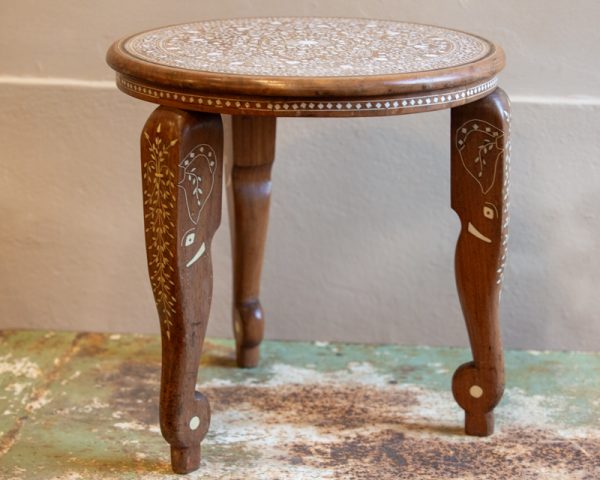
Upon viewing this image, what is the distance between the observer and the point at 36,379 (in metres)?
2.14

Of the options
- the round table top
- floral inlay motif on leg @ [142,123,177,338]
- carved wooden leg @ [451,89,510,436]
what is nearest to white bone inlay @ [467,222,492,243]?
carved wooden leg @ [451,89,510,436]

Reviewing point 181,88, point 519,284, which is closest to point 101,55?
point 181,88

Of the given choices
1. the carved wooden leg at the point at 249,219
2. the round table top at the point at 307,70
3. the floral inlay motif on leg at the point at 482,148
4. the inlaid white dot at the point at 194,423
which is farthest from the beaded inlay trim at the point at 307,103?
the inlaid white dot at the point at 194,423

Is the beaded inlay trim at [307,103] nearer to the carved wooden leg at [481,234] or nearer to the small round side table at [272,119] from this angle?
the small round side table at [272,119]

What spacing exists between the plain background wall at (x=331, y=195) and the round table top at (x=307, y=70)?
390 mm

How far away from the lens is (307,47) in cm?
170

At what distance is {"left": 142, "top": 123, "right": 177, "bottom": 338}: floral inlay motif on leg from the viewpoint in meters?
1.57

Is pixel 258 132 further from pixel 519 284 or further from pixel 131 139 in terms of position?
pixel 519 284

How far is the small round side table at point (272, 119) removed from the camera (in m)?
1.49

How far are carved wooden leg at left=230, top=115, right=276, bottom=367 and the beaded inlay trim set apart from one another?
0.45 metres

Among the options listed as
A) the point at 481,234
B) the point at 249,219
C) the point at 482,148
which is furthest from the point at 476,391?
the point at 249,219

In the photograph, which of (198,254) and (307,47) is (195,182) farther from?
(307,47)

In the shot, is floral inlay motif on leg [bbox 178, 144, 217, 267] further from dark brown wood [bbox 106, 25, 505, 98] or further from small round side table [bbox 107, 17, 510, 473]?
dark brown wood [bbox 106, 25, 505, 98]

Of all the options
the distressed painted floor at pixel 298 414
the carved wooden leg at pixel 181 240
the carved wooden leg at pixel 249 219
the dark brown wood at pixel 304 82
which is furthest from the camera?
the carved wooden leg at pixel 249 219
